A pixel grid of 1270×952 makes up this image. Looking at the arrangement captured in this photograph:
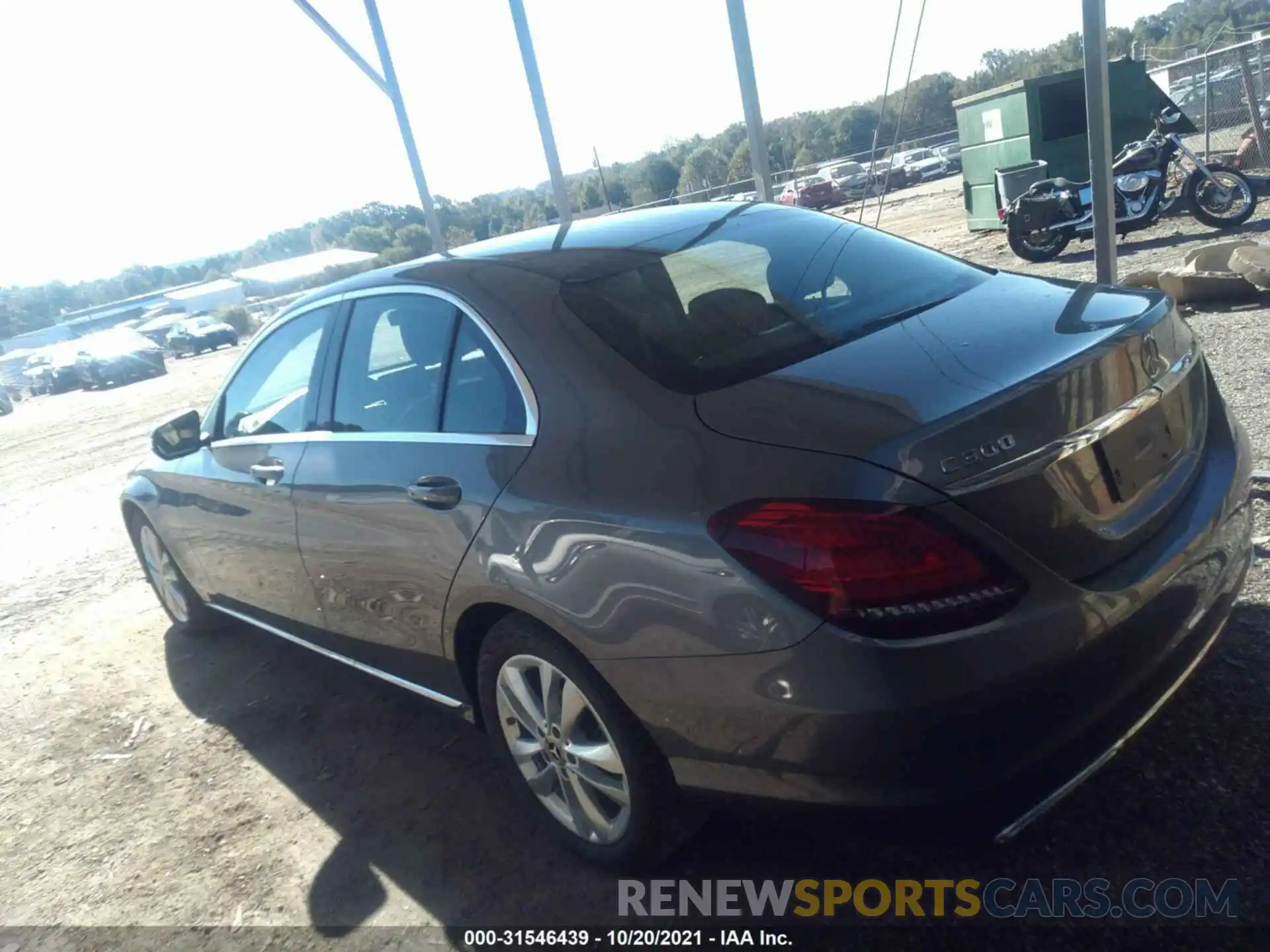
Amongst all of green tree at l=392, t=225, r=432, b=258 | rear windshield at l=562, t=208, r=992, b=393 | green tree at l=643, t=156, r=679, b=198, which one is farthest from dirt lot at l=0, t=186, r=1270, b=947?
green tree at l=643, t=156, r=679, b=198

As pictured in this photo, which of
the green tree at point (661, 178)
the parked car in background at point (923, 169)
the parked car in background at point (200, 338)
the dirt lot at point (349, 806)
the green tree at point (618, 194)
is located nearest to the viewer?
the dirt lot at point (349, 806)

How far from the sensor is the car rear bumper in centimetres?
194

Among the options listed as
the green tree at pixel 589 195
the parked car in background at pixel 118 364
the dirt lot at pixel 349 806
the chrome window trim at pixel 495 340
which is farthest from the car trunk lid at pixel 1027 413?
the parked car in background at pixel 118 364

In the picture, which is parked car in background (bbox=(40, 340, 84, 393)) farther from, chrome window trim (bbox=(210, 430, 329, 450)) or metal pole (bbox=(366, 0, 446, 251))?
chrome window trim (bbox=(210, 430, 329, 450))

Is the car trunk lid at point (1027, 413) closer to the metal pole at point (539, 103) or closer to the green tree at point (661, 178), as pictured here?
the metal pole at point (539, 103)

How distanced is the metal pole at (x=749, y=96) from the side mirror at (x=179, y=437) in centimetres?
358

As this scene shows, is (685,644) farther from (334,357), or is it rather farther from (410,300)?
(334,357)

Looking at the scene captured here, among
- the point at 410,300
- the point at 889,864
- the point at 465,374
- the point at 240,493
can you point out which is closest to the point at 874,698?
the point at 889,864

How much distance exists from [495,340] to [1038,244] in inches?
422

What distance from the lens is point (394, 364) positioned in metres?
3.37

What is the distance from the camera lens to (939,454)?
198cm

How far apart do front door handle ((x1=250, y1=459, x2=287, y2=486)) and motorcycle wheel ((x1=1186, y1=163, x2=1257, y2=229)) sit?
436 inches

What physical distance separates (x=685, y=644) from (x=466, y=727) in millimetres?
1918

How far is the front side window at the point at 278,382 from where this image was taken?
380 centimetres
